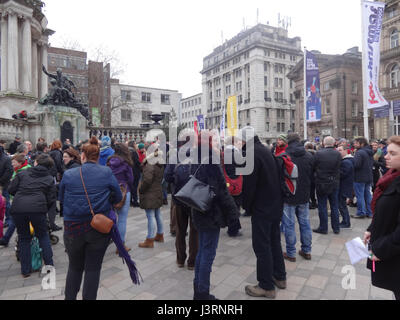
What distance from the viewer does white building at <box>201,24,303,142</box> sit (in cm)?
6669

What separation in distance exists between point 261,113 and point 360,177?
6087 centimetres

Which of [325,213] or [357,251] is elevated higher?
[357,251]

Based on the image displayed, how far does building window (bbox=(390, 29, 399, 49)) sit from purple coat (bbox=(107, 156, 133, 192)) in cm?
3934

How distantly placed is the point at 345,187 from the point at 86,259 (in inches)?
243

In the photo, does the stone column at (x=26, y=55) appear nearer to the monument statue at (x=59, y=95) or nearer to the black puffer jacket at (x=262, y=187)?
the monument statue at (x=59, y=95)

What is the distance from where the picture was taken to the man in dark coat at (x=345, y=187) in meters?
6.58

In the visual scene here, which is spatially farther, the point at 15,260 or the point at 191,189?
the point at 15,260

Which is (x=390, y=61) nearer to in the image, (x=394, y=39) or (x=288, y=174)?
(x=394, y=39)

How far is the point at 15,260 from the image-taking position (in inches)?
190

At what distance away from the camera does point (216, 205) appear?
3270 mm

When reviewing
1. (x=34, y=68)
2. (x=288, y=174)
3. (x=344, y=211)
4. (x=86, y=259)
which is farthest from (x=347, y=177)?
(x=34, y=68)

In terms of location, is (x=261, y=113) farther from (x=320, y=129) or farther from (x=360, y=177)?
(x=360, y=177)

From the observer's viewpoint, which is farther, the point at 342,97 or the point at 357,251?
the point at 342,97
